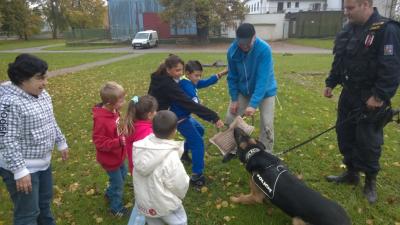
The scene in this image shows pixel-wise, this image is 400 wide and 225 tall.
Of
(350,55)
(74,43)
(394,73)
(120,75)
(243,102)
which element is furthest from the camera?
(74,43)

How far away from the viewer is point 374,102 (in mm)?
3615

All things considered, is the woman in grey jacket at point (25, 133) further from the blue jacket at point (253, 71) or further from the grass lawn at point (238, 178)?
the blue jacket at point (253, 71)

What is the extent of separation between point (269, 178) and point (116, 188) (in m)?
1.70

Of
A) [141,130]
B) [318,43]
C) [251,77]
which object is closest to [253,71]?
[251,77]

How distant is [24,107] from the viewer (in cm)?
259

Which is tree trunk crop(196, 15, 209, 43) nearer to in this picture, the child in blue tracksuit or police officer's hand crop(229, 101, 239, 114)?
police officer's hand crop(229, 101, 239, 114)

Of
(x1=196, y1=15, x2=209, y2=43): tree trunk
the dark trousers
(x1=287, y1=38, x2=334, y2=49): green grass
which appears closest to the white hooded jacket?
the dark trousers

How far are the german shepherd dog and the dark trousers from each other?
44.5 inches

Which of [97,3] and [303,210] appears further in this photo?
[97,3]

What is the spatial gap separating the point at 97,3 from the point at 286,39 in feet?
115

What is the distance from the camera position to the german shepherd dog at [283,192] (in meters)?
2.93

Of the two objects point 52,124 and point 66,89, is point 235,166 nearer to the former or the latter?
point 52,124

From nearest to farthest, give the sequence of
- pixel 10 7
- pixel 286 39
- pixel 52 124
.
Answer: pixel 52 124 < pixel 286 39 < pixel 10 7

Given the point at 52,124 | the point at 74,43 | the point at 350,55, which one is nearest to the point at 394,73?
the point at 350,55
